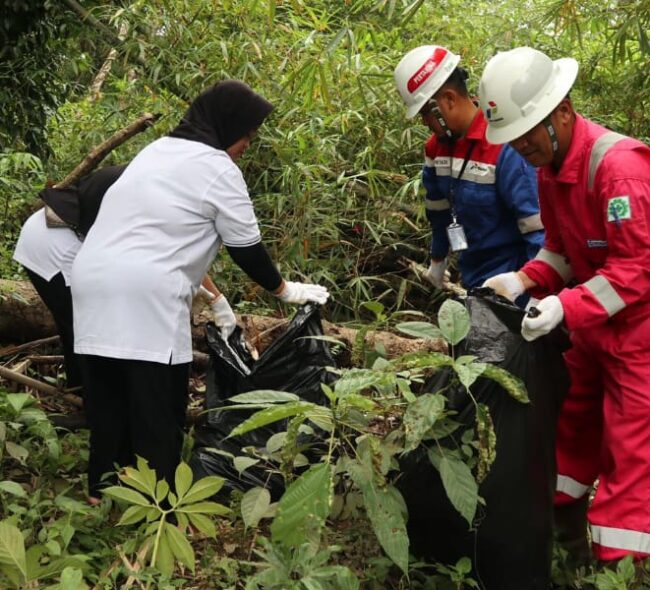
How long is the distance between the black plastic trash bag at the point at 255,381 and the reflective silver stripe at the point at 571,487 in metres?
0.84

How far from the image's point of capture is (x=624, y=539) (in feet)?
6.84

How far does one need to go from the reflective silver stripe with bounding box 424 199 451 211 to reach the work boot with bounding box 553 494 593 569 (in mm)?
1384

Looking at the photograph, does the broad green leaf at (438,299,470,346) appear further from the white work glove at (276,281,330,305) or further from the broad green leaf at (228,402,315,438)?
the white work glove at (276,281,330,305)

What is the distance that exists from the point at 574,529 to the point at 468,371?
98 cm

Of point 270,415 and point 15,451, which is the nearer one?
point 270,415

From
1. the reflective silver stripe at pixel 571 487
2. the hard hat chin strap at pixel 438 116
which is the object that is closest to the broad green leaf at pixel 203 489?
the reflective silver stripe at pixel 571 487

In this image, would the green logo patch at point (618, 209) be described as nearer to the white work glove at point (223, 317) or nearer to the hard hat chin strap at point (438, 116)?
the hard hat chin strap at point (438, 116)

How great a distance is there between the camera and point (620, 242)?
2.01 meters

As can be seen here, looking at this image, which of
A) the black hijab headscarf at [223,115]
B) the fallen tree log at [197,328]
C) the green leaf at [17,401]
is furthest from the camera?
the fallen tree log at [197,328]

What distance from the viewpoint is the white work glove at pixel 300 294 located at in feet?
9.43

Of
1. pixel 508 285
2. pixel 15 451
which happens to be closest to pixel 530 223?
pixel 508 285

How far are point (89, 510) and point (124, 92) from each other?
139 inches

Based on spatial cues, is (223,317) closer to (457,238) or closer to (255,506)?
(457,238)

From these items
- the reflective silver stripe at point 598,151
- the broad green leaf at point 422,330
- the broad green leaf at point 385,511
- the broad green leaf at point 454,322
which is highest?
the reflective silver stripe at point 598,151
